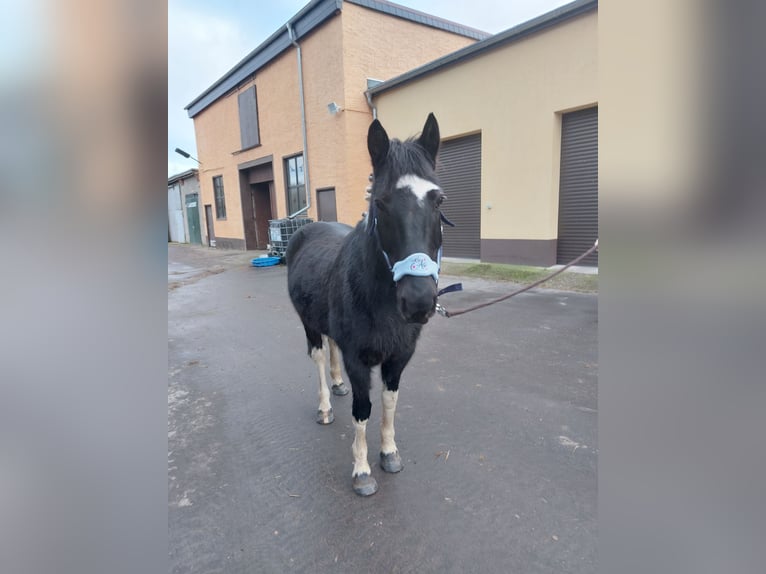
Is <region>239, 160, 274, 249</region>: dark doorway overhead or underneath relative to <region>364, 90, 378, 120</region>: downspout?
underneath

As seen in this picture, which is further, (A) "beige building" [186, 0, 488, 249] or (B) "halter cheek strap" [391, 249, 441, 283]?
(A) "beige building" [186, 0, 488, 249]

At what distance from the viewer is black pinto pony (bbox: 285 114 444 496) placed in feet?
5.99

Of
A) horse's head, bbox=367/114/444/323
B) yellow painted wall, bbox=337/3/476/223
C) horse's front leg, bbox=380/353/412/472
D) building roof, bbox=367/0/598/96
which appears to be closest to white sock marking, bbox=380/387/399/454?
horse's front leg, bbox=380/353/412/472

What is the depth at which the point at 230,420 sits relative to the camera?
326 cm

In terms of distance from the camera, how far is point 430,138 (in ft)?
7.33

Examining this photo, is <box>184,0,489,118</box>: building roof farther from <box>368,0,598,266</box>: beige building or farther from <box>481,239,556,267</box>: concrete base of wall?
<box>481,239,556,267</box>: concrete base of wall

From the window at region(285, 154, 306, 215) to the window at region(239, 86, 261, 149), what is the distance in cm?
268

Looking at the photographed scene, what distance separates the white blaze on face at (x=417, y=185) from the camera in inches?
74.3

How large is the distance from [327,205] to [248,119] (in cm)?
731

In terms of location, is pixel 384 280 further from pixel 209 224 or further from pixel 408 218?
pixel 209 224

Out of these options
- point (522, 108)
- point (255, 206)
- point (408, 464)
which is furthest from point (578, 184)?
point (255, 206)
